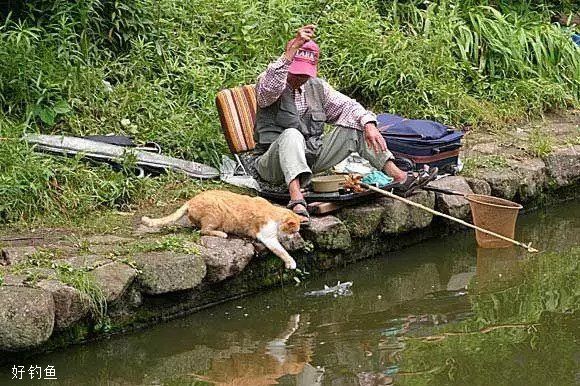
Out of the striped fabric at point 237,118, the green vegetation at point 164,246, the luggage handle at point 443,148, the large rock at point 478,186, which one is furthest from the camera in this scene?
the large rock at point 478,186

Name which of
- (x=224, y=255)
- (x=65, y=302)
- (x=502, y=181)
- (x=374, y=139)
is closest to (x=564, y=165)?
(x=502, y=181)

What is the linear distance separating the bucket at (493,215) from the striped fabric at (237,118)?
1.60 meters

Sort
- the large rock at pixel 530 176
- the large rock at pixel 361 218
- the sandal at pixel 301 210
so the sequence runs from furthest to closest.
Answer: the large rock at pixel 530 176 → the large rock at pixel 361 218 → the sandal at pixel 301 210

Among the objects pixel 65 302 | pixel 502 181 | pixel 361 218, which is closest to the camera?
pixel 65 302

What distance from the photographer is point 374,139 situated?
23.4 feet

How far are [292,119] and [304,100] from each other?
0.78ft

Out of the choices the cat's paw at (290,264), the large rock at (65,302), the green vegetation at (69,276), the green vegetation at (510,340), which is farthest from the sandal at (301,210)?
the large rock at (65,302)

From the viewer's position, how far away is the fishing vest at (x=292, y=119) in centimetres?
714

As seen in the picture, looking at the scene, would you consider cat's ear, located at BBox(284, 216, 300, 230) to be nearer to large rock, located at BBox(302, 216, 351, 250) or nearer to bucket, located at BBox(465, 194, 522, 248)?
large rock, located at BBox(302, 216, 351, 250)

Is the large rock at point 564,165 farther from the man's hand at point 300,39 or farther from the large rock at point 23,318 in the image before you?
the large rock at point 23,318

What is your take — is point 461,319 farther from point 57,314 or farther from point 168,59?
point 168,59

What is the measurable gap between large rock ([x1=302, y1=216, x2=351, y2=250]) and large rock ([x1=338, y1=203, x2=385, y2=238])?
0.11 metres

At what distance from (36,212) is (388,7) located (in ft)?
17.8

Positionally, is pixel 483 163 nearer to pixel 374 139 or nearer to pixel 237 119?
pixel 374 139
